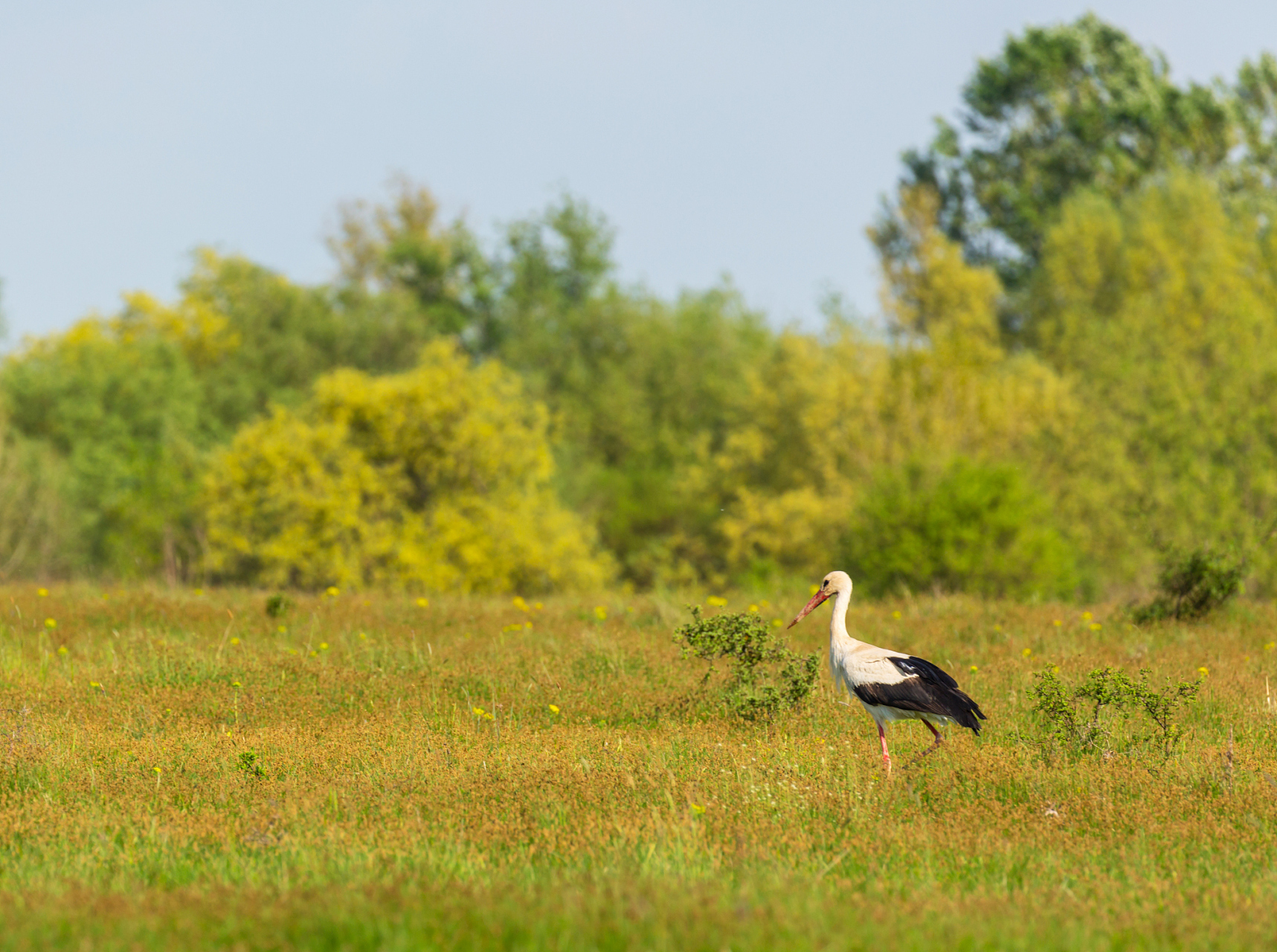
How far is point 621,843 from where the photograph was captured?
639 cm

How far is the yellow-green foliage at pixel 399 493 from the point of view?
1335 inches

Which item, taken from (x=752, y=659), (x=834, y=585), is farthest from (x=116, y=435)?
(x=834, y=585)

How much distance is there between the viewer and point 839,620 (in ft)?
31.6

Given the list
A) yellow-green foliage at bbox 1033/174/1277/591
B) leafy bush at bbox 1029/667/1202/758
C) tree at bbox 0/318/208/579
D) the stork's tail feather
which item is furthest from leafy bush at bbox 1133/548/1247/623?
tree at bbox 0/318/208/579

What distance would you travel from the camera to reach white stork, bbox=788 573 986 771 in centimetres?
836

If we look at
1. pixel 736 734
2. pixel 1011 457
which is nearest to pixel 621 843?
pixel 736 734

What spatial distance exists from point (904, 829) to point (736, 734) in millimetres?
2688

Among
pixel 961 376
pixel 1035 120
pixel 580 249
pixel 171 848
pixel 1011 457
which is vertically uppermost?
pixel 1035 120

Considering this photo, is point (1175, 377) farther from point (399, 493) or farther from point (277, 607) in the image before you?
point (277, 607)

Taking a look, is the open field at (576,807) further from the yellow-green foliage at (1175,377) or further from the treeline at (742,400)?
the yellow-green foliage at (1175,377)

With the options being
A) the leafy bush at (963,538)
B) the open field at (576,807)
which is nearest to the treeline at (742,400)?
the leafy bush at (963,538)

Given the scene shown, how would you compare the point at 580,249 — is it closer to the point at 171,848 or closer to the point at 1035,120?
the point at 1035,120

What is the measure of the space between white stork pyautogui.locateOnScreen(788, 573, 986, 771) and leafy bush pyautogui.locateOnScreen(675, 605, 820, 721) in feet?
3.08

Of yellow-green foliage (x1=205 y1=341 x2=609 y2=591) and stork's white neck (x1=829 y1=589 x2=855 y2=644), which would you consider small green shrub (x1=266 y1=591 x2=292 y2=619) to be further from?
yellow-green foliage (x1=205 y1=341 x2=609 y2=591)
